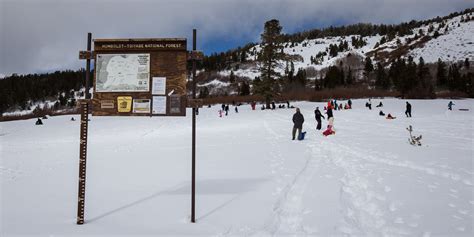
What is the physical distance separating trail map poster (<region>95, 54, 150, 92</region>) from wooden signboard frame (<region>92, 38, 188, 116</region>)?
4cm

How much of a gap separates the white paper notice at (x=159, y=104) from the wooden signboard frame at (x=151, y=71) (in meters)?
0.05

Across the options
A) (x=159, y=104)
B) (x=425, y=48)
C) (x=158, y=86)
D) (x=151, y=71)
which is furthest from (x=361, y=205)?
(x=425, y=48)

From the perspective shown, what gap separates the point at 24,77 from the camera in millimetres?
158500

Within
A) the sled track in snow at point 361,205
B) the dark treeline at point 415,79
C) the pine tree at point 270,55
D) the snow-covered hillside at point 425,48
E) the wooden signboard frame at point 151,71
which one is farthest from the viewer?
the snow-covered hillside at point 425,48

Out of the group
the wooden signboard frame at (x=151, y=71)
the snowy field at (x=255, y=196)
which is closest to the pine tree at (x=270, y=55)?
the snowy field at (x=255, y=196)

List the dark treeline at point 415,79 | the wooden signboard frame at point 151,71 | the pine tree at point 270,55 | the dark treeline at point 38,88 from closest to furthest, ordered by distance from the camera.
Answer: the wooden signboard frame at point 151,71 < the pine tree at point 270,55 < the dark treeline at point 415,79 < the dark treeline at point 38,88

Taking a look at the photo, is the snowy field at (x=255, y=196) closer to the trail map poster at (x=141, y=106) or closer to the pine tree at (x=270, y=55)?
the trail map poster at (x=141, y=106)

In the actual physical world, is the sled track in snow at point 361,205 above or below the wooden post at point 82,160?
below

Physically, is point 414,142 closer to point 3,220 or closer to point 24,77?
point 3,220

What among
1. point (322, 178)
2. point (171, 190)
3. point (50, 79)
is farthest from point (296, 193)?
point (50, 79)

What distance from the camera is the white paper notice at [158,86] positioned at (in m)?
4.68

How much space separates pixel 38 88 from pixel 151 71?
16742 centimetres

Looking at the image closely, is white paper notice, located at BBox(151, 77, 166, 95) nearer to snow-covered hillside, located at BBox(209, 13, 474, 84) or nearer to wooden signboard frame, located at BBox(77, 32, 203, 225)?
wooden signboard frame, located at BBox(77, 32, 203, 225)

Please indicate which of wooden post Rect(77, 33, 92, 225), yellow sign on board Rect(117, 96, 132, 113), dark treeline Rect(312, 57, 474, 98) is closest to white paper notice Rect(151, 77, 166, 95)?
yellow sign on board Rect(117, 96, 132, 113)
